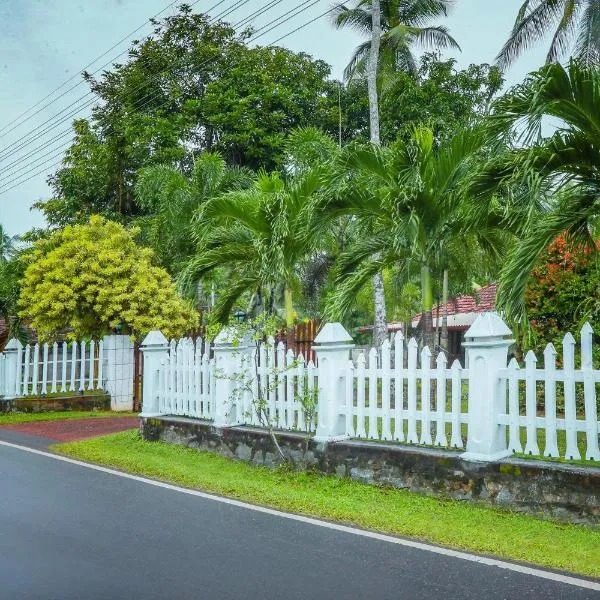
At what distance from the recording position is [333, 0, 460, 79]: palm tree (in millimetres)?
23094

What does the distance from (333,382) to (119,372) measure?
10.5 metres

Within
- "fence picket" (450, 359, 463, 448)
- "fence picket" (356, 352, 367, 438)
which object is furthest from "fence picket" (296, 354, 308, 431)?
"fence picket" (450, 359, 463, 448)

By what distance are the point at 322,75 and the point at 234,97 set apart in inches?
186

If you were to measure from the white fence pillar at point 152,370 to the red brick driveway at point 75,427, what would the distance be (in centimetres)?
184

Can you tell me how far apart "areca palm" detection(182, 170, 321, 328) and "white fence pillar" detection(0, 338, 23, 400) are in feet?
22.5

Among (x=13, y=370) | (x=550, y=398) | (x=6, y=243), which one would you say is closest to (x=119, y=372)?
(x=13, y=370)

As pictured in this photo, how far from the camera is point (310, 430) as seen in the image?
8844 millimetres

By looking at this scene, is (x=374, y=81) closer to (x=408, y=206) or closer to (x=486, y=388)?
(x=408, y=206)

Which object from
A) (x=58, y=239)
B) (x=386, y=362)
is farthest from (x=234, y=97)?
(x=386, y=362)

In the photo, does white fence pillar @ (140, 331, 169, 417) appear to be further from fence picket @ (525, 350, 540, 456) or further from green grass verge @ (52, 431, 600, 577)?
fence picket @ (525, 350, 540, 456)

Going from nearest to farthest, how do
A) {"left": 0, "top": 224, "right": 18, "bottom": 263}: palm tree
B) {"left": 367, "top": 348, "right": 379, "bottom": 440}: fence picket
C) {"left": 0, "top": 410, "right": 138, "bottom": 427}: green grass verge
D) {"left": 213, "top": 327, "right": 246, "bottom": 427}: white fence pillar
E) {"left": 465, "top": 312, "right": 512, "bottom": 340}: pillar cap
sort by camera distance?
{"left": 465, "top": 312, "right": 512, "bottom": 340}: pillar cap → {"left": 367, "top": 348, "right": 379, "bottom": 440}: fence picket → {"left": 213, "top": 327, "right": 246, "bottom": 427}: white fence pillar → {"left": 0, "top": 410, "right": 138, "bottom": 427}: green grass verge → {"left": 0, "top": 224, "right": 18, "bottom": 263}: palm tree

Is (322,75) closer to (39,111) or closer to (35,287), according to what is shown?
(39,111)

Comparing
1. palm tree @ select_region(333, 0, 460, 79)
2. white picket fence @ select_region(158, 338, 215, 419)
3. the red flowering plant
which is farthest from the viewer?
palm tree @ select_region(333, 0, 460, 79)

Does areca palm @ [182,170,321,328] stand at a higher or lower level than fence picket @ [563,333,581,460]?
higher
